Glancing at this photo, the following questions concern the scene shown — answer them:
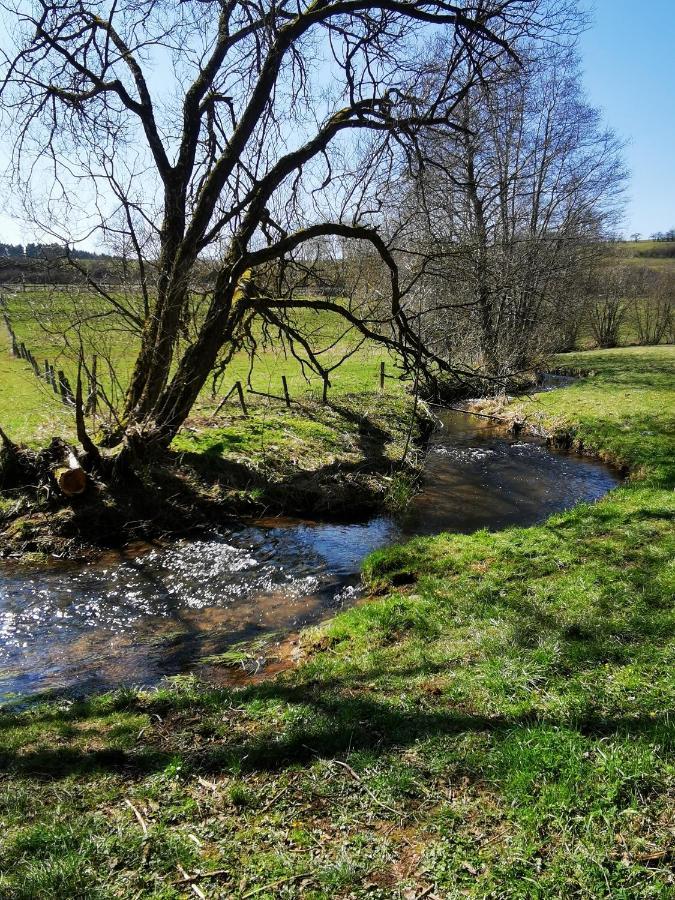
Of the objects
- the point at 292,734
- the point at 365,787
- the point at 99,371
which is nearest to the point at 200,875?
the point at 365,787

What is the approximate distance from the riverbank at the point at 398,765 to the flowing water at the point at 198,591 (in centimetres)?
88

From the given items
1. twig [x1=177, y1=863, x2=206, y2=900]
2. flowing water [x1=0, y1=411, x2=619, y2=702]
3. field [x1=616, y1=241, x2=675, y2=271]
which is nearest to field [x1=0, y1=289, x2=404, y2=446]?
flowing water [x1=0, y1=411, x2=619, y2=702]

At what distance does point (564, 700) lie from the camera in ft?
13.3

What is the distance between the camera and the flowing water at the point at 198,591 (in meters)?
6.02

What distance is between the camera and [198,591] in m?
7.65

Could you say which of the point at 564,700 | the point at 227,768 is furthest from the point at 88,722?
the point at 564,700

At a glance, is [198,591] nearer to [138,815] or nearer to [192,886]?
[138,815]

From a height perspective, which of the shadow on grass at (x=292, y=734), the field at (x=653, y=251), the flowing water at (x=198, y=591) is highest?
the field at (x=653, y=251)

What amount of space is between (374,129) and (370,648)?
31.3 feet

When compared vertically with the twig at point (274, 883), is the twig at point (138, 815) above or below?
below

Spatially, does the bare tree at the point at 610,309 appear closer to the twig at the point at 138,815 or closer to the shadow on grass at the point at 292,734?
the shadow on grass at the point at 292,734

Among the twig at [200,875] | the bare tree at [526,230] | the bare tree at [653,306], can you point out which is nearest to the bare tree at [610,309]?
the bare tree at [653,306]

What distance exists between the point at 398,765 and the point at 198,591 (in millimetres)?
4512

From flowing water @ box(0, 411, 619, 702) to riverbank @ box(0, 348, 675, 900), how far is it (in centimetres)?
88
